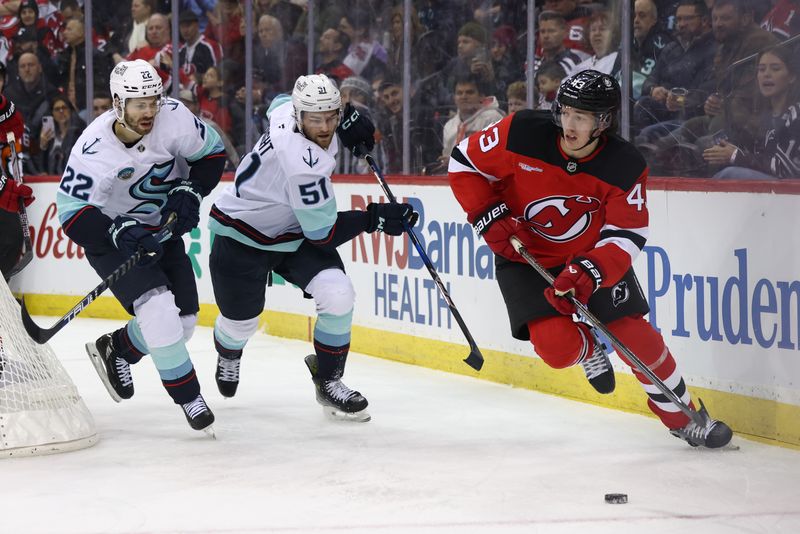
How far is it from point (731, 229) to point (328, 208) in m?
1.26

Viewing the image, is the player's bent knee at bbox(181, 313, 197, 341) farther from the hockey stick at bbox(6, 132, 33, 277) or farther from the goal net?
the hockey stick at bbox(6, 132, 33, 277)

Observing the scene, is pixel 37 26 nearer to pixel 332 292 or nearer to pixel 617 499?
pixel 332 292

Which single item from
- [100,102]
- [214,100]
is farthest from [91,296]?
[100,102]

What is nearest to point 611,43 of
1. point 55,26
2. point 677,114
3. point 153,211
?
point 677,114

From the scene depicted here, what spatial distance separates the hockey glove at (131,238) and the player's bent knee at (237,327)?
1.89 ft

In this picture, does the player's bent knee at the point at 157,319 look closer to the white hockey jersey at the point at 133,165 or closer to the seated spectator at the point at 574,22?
the white hockey jersey at the point at 133,165

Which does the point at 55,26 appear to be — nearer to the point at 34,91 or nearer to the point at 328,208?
the point at 34,91

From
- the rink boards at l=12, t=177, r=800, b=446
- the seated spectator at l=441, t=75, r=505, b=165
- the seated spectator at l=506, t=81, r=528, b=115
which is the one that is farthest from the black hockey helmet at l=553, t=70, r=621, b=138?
the seated spectator at l=441, t=75, r=505, b=165

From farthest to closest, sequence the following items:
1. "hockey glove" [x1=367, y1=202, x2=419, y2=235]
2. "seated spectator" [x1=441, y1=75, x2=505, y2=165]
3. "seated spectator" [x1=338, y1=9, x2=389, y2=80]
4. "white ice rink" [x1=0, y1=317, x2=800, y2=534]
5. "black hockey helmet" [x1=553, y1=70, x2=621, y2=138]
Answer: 1. "seated spectator" [x1=338, y1=9, x2=389, y2=80]
2. "seated spectator" [x1=441, y1=75, x2=505, y2=165]
3. "hockey glove" [x1=367, y1=202, x2=419, y2=235]
4. "black hockey helmet" [x1=553, y1=70, x2=621, y2=138]
5. "white ice rink" [x1=0, y1=317, x2=800, y2=534]

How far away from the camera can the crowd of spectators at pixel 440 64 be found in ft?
14.6

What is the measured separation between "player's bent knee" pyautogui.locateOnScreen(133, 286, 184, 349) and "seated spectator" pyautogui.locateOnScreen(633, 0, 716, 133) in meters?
2.06

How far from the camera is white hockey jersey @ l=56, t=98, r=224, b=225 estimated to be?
380 centimetres

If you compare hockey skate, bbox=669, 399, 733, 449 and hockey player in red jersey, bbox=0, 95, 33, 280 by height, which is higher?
hockey player in red jersey, bbox=0, 95, 33, 280

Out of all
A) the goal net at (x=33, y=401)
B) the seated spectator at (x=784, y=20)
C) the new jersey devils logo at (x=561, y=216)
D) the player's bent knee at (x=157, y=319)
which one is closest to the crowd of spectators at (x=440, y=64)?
the seated spectator at (x=784, y=20)
